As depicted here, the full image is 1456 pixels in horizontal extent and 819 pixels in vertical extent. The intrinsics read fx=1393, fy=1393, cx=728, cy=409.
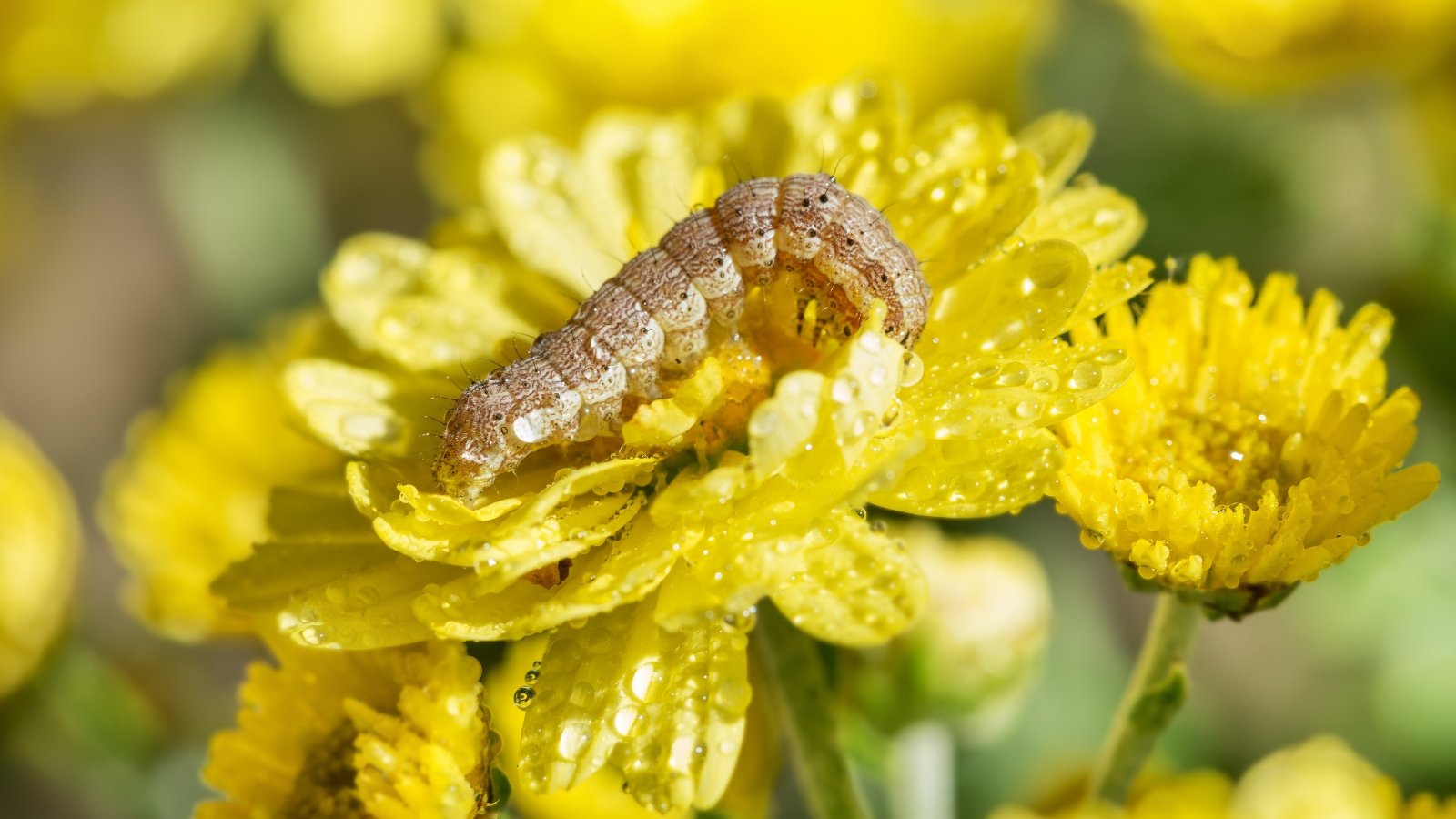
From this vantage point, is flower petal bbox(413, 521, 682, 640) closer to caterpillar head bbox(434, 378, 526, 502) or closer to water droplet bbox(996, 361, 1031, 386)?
caterpillar head bbox(434, 378, 526, 502)

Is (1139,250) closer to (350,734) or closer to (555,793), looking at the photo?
(555,793)

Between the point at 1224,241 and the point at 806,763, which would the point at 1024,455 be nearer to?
the point at 806,763

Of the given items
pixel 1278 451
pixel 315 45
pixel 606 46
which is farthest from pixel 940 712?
pixel 315 45

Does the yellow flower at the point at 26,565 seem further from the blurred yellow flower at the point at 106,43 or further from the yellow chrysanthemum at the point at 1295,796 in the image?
the yellow chrysanthemum at the point at 1295,796

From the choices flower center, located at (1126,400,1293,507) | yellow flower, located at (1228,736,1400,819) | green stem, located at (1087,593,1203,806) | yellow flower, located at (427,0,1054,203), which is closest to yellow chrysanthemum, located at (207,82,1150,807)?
flower center, located at (1126,400,1293,507)

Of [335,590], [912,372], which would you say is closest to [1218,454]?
[912,372]

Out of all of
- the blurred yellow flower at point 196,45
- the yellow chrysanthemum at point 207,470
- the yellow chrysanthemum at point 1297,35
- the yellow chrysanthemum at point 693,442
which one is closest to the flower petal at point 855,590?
the yellow chrysanthemum at point 693,442
